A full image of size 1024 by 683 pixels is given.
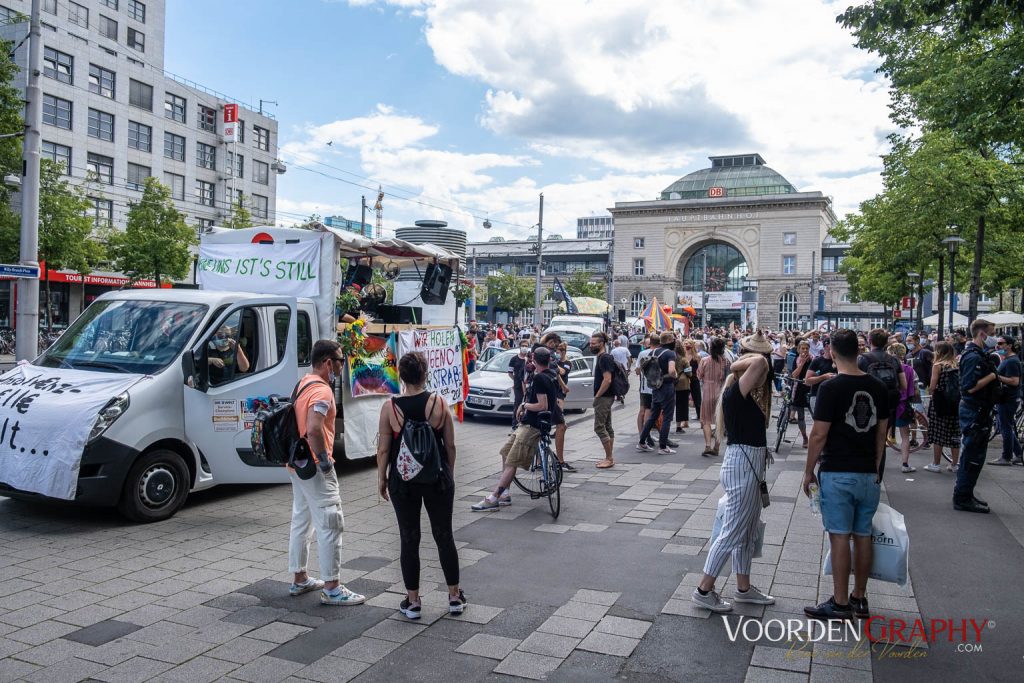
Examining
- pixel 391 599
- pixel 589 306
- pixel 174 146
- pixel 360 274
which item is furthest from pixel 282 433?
pixel 174 146

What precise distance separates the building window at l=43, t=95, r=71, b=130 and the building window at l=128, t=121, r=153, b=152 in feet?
13.8

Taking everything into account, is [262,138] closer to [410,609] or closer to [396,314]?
[396,314]

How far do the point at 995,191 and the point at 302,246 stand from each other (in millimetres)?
18276

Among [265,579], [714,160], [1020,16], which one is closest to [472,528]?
[265,579]

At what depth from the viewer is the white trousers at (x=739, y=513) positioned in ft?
16.7

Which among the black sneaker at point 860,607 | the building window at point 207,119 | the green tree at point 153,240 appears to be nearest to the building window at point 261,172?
the building window at point 207,119

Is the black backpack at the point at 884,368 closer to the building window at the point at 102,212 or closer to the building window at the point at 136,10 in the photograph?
the building window at the point at 102,212

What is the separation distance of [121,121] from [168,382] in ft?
144

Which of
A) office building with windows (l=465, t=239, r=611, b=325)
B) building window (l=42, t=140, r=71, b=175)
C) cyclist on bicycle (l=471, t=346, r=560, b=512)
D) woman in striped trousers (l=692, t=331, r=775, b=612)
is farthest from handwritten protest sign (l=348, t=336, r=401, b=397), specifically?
office building with windows (l=465, t=239, r=611, b=325)

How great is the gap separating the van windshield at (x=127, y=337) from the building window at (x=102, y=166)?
40116 millimetres

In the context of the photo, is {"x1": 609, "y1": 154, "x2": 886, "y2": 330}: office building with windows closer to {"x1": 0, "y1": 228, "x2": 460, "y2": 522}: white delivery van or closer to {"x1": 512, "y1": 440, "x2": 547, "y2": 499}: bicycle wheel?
{"x1": 512, "y1": 440, "x2": 547, "y2": 499}: bicycle wheel

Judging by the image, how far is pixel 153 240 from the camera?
34062 millimetres

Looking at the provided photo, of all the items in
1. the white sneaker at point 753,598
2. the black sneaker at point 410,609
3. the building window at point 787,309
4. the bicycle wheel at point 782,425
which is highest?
the building window at point 787,309

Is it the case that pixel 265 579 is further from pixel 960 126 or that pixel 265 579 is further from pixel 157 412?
pixel 960 126
